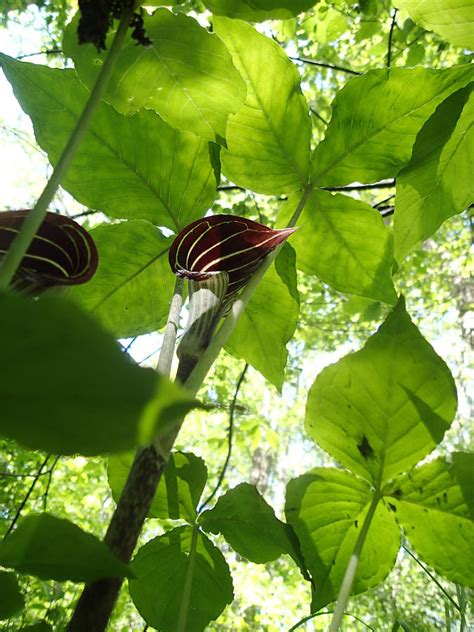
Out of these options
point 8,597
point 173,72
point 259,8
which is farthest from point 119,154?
point 8,597

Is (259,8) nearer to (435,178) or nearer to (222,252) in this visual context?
(222,252)

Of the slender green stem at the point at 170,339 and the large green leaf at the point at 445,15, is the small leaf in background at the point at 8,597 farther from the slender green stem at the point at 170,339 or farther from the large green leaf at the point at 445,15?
the large green leaf at the point at 445,15

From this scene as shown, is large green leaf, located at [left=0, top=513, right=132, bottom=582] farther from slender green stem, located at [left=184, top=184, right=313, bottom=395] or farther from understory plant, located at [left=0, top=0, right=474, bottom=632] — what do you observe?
slender green stem, located at [left=184, top=184, right=313, bottom=395]

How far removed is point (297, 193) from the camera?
0.71m

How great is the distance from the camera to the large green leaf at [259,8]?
387 mm

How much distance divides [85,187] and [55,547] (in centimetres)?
48

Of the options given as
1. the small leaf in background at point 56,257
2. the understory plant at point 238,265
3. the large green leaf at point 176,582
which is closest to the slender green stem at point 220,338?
the understory plant at point 238,265

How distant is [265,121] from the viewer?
646 mm

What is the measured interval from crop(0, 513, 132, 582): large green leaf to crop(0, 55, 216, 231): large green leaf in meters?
0.44

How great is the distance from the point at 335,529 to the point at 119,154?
463mm

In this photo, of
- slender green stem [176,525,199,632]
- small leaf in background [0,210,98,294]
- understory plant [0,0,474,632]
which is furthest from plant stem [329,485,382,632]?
small leaf in background [0,210,98,294]

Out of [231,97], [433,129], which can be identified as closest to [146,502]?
[231,97]

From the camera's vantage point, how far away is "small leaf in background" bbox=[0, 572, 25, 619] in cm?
27

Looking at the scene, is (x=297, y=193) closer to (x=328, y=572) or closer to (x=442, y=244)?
(x=328, y=572)
